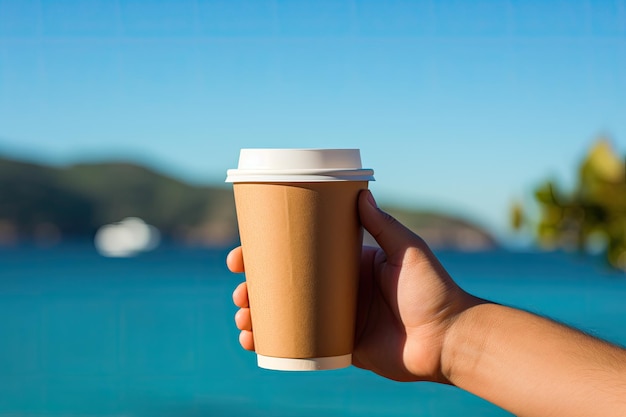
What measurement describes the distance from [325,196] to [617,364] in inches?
42.9

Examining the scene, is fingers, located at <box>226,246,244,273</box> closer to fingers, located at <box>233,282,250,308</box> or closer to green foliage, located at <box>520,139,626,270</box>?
fingers, located at <box>233,282,250,308</box>

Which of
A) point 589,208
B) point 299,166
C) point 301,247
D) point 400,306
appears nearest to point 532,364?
point 400,306

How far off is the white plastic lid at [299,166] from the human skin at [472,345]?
0.49 feet

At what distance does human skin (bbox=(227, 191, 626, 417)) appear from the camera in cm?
265

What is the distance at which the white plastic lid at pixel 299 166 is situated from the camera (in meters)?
2.61

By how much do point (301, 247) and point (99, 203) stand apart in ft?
337

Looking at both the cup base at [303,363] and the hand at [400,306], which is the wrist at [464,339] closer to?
the hand at [400,306]

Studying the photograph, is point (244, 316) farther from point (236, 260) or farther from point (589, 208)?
point (589, 208)

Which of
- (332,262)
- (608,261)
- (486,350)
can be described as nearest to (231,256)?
(332,262)

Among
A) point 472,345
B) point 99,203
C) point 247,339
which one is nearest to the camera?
point 472,345

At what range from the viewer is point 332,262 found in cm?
274

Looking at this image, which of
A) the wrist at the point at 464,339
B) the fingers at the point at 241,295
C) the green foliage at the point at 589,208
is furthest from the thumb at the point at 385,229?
the green foliage at the point at 589,208

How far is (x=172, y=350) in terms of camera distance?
3145 centimetres

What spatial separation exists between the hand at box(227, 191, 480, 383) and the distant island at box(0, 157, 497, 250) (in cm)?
9258
